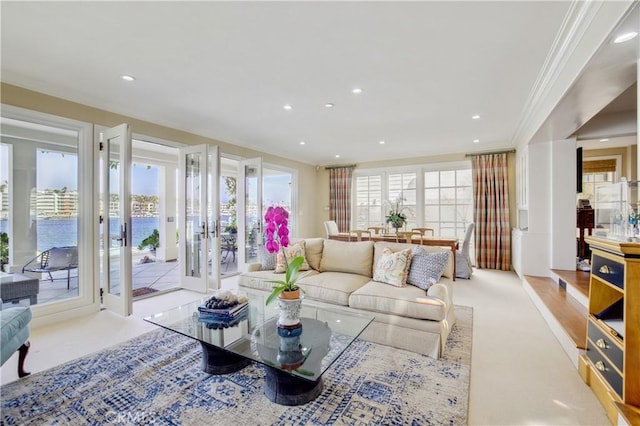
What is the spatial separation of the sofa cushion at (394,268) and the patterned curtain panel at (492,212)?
12.3 ft

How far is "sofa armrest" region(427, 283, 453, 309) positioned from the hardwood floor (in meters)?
0.97

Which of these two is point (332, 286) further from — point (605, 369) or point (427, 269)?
point (605, 369)

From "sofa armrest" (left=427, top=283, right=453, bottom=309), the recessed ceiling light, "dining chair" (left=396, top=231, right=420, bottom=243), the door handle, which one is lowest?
"sofa armrest" (left=427, top=283, right=453, bottom=309)

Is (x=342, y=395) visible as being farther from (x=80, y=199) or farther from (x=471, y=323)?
(x=80, y=199)

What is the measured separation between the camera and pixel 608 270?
1.84 metres

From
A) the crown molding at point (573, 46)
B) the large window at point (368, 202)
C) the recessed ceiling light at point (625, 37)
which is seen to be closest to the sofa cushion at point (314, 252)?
the crown molding at point (573, 46)

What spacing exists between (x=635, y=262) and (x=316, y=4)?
244cm

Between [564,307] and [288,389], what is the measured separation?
312cm

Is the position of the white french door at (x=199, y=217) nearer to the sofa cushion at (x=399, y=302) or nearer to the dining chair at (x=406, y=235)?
the sofa cushion at (x=399, y=302)

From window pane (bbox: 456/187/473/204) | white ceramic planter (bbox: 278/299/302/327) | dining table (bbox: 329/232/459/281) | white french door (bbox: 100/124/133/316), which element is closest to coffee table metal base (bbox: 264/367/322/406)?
white ceramic planter (bbox: 278/299/302/327)

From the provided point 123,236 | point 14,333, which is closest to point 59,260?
point 123,236

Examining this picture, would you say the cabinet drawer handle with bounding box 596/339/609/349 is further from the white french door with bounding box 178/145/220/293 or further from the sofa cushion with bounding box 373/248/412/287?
the white french door with bounding box 178/145/220/293

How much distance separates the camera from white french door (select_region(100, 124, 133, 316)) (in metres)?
3.34

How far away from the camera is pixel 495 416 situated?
174 cm
